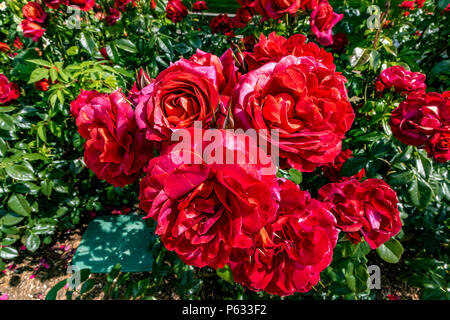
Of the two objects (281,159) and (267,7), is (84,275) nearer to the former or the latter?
(281,159)

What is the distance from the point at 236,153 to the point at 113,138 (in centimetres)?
35

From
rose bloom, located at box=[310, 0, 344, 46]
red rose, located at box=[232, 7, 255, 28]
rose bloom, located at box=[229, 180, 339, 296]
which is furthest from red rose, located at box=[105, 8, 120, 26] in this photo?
rose bloom, located at box=[229, 180, 339, 296]

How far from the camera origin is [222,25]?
2.12 metres

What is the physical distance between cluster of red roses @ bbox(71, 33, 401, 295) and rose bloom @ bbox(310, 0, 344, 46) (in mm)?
695

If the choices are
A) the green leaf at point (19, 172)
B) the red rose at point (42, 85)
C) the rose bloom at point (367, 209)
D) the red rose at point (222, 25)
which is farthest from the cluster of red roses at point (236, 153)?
the red rose at point (222, 25)

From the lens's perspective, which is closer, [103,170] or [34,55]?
[103,170]

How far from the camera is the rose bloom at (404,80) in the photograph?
1118 millimetres

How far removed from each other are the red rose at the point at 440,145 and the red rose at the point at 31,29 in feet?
7.28

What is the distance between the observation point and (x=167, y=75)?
0.51m

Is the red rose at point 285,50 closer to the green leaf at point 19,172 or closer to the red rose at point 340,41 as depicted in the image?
the red rose at point 340,41

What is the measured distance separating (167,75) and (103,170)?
309 millimetres

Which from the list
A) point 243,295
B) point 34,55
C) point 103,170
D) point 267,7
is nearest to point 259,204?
point 103,170

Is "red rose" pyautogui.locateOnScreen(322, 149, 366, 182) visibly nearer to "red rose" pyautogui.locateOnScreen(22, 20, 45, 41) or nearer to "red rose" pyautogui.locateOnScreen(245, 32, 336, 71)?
"red rose" pyautogui.locateOnScreen(245, 32, 336, 71)

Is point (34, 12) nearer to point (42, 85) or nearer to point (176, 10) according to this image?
point (42, 85)
